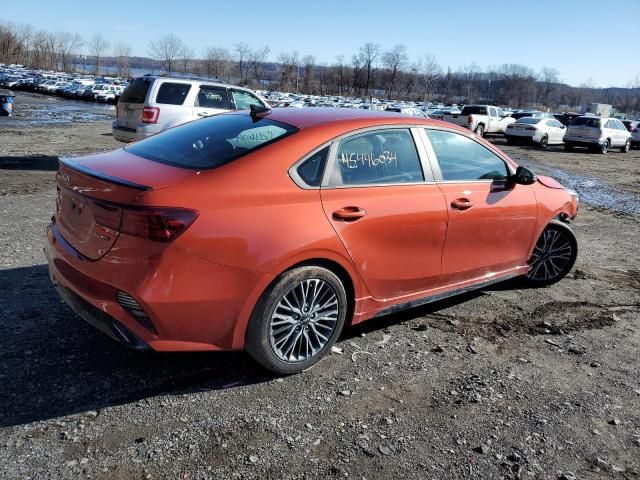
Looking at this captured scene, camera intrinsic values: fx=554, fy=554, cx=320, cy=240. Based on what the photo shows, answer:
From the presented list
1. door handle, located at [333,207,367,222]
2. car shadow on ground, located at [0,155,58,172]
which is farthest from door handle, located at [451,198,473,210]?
car shadow on ground, located at [0,155,58,172]

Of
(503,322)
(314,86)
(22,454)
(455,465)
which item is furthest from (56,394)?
(314,86)

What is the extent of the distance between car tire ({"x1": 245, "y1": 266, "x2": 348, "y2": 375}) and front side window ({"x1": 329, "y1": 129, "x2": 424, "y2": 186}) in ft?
2.19

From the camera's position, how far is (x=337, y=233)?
3473 millimetres

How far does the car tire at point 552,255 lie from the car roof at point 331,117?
1.80 metres

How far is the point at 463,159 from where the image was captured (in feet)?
14.8

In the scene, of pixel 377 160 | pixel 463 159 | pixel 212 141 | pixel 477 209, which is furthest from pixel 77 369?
pixel 463 159

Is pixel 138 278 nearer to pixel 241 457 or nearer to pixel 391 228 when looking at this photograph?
pixel 241 457

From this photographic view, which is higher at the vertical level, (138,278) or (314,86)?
(314,86)

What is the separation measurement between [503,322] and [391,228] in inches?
64.2

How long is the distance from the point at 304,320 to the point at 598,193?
38.7ft

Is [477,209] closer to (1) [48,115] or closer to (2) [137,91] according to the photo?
(2) [137,91]

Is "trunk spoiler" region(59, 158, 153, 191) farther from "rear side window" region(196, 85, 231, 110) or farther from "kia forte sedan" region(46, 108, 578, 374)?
"rear side window" region(196, 85, 231, 110)

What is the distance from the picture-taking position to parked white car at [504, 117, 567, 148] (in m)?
25.1

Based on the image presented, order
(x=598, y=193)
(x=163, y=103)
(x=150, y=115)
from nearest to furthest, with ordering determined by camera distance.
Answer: (x=150, y=115)
(x=163, y=103)
(x=598, y=193)
